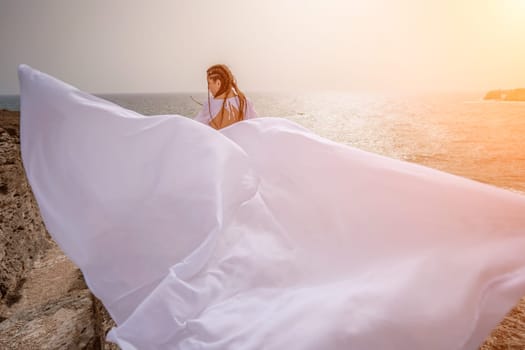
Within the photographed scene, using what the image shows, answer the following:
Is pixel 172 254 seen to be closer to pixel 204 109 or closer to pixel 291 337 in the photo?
pixel 291 337

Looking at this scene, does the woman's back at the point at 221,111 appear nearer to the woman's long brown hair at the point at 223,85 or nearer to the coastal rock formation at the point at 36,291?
the woman's long brown hair at the point at 223,85

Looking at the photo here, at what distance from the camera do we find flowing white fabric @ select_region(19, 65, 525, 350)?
1.44m

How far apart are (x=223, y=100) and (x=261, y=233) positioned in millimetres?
2112

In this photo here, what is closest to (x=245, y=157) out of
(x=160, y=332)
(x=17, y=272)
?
(x=160, y=332)

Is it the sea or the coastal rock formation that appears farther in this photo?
the sea

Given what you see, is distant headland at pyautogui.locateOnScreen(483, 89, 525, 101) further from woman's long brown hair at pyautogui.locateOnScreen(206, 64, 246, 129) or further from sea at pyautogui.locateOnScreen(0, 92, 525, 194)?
woman's long brown hair at pyautogui.locateOnScreen(206, 64, 246, 129)

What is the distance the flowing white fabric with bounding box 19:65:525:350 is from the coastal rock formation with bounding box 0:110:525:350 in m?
0.54

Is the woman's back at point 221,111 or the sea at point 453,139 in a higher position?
the woman's back at point 221,111

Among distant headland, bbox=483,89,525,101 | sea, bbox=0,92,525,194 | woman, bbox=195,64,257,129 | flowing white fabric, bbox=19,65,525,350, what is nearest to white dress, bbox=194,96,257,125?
woman, bbox=195,64,257,129

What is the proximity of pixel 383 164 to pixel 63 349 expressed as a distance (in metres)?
2.30

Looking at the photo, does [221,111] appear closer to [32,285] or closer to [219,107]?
[219,107]

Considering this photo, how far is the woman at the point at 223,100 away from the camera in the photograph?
3688 millimetres

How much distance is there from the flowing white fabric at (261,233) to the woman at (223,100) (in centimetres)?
128

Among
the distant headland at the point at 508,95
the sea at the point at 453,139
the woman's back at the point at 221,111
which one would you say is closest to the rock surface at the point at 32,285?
the sea at the point at 453,139
